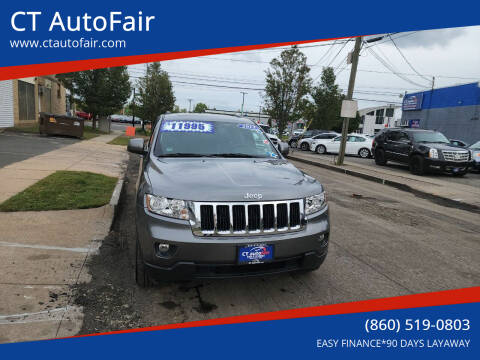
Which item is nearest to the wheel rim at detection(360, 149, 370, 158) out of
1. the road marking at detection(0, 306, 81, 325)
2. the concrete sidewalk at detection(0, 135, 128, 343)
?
the concrete sidewalk at detection(0, 135, 128, 343)

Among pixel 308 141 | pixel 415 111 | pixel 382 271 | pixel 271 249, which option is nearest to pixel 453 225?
pixel 382 271

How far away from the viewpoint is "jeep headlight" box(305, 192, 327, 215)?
325 cm

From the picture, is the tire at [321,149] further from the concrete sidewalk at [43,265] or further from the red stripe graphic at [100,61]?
the concrete sidewalk at [43,265]

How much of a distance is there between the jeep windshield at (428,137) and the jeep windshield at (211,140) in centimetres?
1160

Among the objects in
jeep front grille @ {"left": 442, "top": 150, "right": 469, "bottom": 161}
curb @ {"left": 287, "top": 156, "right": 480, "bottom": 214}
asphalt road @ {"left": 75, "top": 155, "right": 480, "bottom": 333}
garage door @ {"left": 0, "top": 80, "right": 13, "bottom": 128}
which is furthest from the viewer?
garage door @ {"left": 0, "top": 80, "right": 13, "bottom": 128}

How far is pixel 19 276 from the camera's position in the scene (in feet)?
11.3

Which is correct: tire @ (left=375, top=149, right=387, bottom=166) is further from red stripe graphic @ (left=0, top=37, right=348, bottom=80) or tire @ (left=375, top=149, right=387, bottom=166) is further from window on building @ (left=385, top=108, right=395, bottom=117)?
window on building @ (left=385, top=108, right=395, bottom=117)

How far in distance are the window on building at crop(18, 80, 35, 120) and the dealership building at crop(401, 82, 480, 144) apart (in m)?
31.1

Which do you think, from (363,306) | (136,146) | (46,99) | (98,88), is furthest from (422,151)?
(46,99)

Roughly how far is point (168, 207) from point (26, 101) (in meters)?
25.6

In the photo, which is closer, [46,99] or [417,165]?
[417,165]

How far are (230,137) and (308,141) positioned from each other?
70.9ft

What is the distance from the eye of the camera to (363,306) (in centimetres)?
324

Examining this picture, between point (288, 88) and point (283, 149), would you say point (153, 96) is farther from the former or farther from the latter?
point (283, 149)
